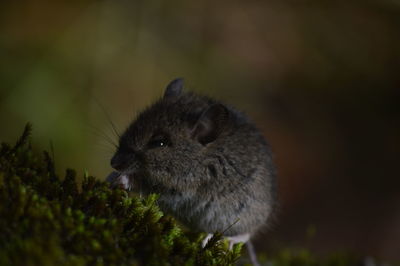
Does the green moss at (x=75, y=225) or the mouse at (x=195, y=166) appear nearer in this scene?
the green moss at (x=75, y=225)

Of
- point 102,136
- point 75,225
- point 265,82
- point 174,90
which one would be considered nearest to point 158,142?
point 174,90

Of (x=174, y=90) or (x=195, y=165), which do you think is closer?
(x=195, y=165)

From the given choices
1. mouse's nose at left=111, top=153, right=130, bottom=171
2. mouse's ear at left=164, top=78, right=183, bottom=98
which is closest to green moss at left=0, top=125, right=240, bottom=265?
mouse's nose at left=111, top=153, right=130, bottom=171

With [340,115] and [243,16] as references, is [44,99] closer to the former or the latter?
[243,16]

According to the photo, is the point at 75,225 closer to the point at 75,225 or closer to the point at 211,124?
the point at 75,225

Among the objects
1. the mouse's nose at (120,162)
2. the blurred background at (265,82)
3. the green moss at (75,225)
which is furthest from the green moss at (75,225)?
the blurred background at (265,82)

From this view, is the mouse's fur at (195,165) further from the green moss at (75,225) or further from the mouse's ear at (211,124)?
the green moss at (75,225)

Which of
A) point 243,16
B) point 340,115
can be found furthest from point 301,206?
point 243,16
